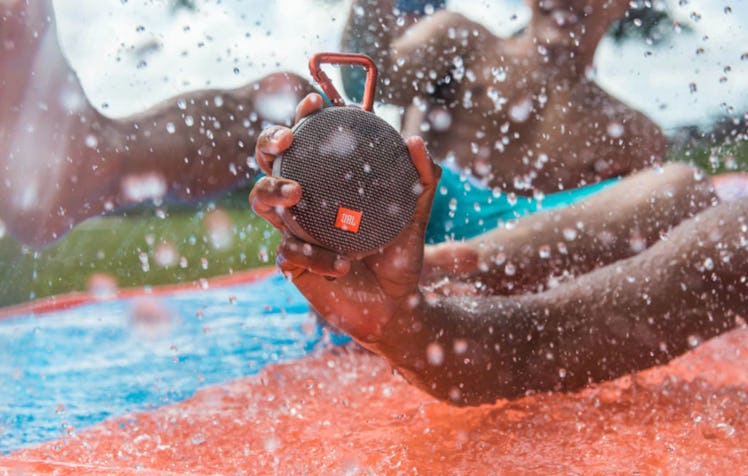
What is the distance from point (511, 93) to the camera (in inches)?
87.3

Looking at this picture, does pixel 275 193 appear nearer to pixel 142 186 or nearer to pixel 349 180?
pixel 349 180

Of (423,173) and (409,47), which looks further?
(409,47)

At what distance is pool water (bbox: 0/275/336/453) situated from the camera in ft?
4.86

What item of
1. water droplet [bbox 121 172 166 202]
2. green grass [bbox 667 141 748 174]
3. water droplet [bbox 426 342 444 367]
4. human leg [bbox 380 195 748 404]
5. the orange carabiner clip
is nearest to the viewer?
the orange carabiner clip

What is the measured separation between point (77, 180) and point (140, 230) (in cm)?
Answer: 161

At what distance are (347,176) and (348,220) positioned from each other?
0.05 metres

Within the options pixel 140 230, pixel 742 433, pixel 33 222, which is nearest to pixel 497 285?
pixel 742 433

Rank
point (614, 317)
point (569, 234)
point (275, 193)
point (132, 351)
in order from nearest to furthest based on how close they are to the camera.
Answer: point (275, 193)
point (614, 317)
point (569, 234)
point (132, 351)

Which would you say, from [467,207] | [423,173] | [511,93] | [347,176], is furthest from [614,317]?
[511,93]

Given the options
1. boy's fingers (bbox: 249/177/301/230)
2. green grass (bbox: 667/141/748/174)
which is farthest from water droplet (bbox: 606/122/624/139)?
boy's fingers (bbox: 249/177/301/230)

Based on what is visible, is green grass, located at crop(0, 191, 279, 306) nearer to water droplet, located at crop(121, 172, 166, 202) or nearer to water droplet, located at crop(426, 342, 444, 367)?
water droplet, located at crop(121, 172, 166, 202)

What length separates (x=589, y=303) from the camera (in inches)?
50.8

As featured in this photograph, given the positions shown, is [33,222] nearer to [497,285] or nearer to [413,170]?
[413,170]

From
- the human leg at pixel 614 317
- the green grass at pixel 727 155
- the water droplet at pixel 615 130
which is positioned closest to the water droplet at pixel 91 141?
the human leg at pixel 614 317
